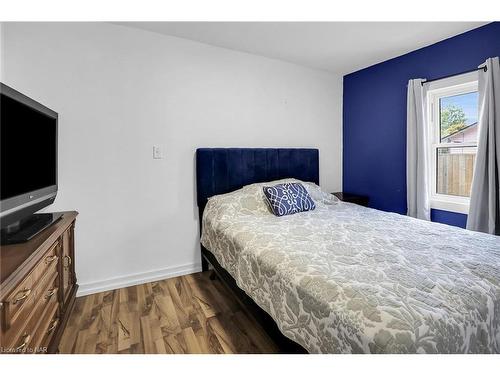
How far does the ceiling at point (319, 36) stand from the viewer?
87.4 inches

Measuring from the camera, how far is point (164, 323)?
1.82 meters

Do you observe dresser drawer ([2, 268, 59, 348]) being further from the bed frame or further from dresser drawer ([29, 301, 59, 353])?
the bed frame

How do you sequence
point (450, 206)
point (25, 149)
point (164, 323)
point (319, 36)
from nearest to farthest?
point (25, 149) < point (164, 323) < point (319, 36) < point (450, 206)

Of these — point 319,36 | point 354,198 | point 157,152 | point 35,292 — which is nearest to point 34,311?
point 35,292

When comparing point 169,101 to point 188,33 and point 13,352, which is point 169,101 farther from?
point 13,352

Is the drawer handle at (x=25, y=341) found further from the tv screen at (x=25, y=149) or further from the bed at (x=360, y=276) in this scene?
the bed at (x=360, y=276)

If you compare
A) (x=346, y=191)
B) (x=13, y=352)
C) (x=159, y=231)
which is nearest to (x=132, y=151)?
(x=159, y=231)

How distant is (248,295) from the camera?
1.64 metres

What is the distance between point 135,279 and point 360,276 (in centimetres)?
205

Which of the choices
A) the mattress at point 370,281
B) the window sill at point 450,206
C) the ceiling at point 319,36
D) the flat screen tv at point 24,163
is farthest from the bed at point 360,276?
the ceiling at point 319,36

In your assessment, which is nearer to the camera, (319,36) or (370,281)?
(370,281)

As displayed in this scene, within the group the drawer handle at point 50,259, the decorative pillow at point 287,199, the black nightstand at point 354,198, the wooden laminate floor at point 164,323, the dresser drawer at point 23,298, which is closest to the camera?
the dresser drawer at point 23,298

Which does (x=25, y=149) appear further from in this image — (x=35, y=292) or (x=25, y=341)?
(x=25, y=341)

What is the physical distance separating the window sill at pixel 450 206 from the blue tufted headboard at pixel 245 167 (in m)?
1.26
